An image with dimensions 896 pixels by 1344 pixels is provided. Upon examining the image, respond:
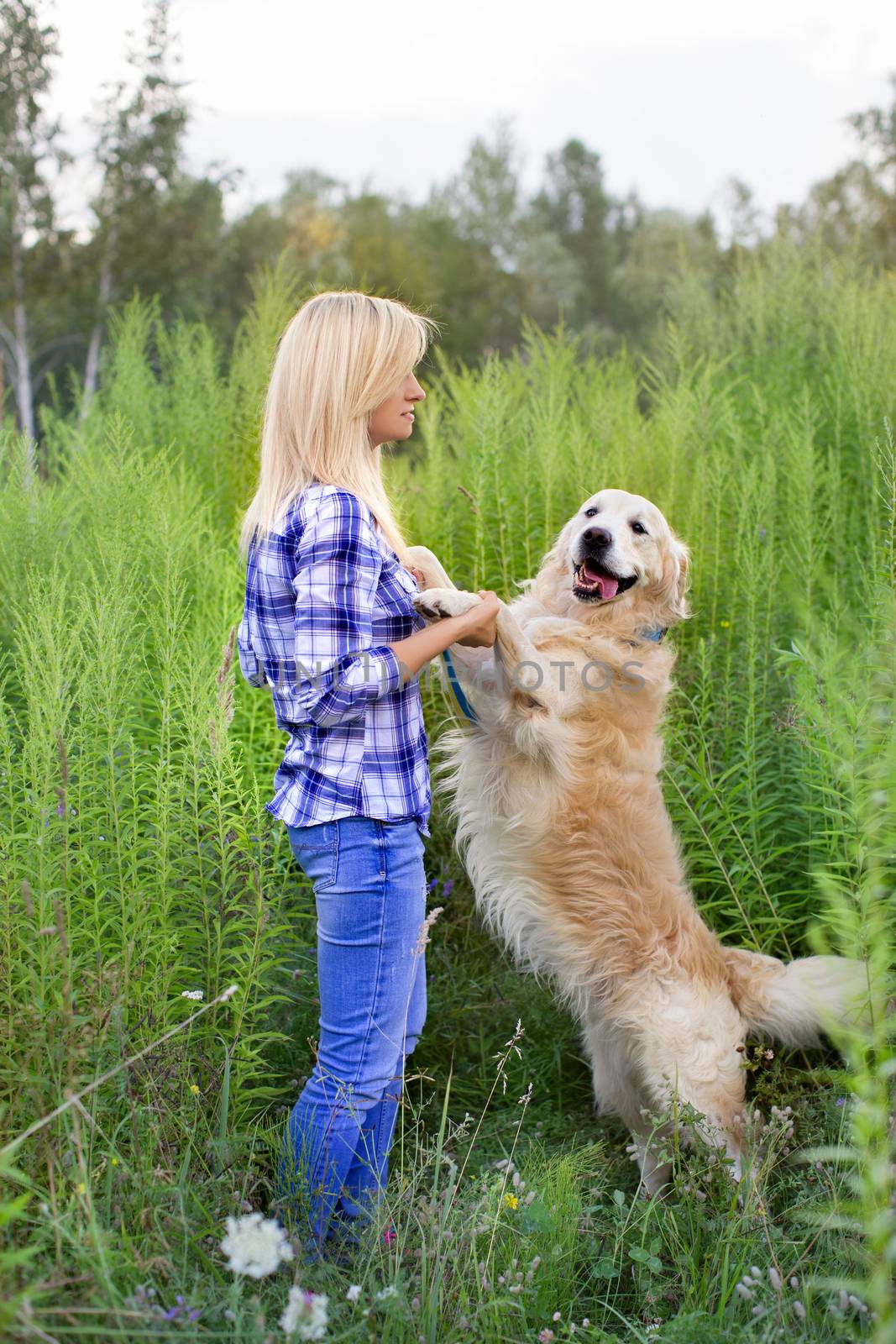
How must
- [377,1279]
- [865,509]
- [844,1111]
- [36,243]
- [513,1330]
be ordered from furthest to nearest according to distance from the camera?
1. [36,243]
2. [865,509]
3. [844,1111]
4. [377,1279]
5. [513,1330]

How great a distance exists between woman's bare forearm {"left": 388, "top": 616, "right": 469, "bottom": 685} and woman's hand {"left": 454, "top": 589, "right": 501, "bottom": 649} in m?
0.03

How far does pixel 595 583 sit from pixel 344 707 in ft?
4.07

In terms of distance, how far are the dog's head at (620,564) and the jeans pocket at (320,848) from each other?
4.30ft

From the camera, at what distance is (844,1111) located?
8.50 ft

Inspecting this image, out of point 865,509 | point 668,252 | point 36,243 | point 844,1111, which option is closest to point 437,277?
point 668,252

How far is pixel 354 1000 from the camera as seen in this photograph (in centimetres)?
228

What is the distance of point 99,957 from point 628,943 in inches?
60.7

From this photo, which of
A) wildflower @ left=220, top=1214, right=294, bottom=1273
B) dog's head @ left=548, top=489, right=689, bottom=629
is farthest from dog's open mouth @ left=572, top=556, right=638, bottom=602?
wildflower @ left=220, top=1214, right=294, bottom=1273

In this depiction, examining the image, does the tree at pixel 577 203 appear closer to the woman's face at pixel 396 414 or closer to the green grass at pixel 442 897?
the green grass at pixel 442 897

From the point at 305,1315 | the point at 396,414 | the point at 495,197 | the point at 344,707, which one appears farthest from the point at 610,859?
the point at 495,197

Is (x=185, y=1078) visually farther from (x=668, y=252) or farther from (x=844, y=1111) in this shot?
(x=668, y=252)

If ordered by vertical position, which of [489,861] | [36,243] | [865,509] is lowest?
[489,861]

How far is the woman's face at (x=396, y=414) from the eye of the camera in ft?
8.03

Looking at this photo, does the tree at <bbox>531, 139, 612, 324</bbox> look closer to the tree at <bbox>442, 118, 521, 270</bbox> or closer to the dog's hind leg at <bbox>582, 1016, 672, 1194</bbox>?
the tree at <bbox>442, 118, 521, 270</bbox>
